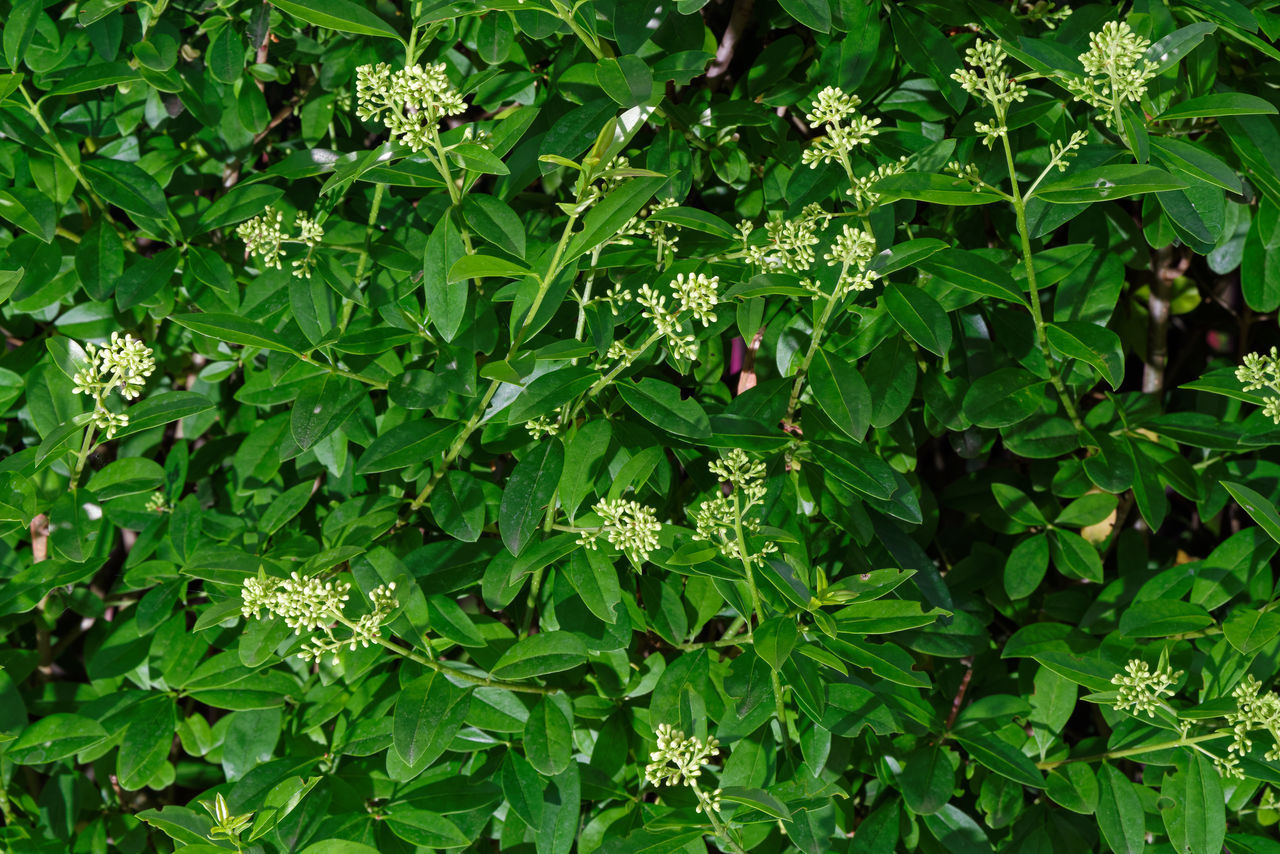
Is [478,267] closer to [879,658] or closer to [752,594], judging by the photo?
[752,594]

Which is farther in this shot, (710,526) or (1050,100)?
(1050,100)

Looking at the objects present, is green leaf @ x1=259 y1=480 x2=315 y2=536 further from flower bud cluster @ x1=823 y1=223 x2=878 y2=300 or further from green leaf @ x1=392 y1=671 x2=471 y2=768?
flower bud cluster @ x1=823 y1=223 x2=878 y2=300

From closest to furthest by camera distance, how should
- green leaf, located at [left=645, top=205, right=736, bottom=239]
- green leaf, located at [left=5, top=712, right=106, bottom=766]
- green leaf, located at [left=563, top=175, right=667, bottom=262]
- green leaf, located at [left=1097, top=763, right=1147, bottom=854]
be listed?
1. green leaf, located at [left=563, top=175, right=667, bottom=262]
2. green leaf, located at [left=645, top=205, right=736, bottom=239]
3. green leaf, located at [left=1097, top=763, right=1147, bottom=854]
4. green leaf, located at [left=5, top=712, right=106, bottom=766]

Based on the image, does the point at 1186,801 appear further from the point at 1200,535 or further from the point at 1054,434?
the point at 1200,535

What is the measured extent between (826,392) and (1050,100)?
0.58 m

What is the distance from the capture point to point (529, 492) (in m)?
1.50

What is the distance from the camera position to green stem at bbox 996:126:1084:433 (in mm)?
1450

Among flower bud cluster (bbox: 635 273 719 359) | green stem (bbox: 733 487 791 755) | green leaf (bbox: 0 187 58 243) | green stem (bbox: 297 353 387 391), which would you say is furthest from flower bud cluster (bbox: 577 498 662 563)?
green leaf (bbox: 0 187 58 243)

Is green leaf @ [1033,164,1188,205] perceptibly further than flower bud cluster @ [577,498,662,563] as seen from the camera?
No

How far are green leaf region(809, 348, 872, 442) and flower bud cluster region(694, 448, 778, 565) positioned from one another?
0.41 ft

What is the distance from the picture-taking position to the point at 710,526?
141 cm

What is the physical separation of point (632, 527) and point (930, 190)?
0.59 metres

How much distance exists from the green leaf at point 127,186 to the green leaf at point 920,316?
1161mm

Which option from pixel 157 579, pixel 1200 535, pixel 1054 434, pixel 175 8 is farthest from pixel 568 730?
pixel 1200 535
